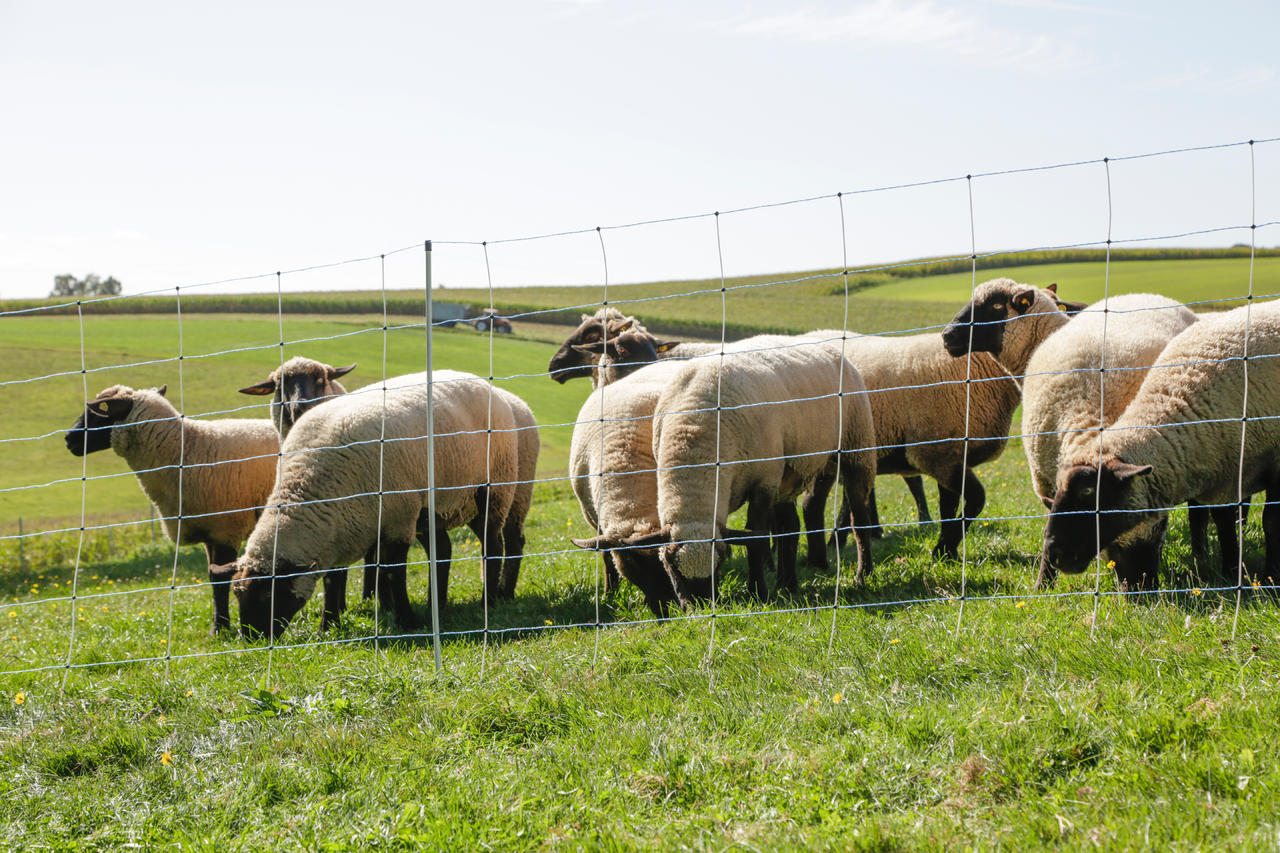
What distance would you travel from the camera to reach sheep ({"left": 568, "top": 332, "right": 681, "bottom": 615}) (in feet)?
23.5

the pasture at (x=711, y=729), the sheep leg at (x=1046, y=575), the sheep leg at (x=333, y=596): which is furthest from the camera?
the sheep leg at (x=333, y=596)

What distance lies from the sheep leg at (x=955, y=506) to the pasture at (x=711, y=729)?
0.72 meters

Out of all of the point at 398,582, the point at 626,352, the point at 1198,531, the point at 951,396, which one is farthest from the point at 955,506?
the point at 398,582

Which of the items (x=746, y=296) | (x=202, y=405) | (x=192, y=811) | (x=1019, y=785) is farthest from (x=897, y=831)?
(x=746, y=296)

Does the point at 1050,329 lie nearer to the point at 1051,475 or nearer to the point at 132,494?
the point at 1051,475

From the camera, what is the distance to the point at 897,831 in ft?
10.5

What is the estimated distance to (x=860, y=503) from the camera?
Result: 8430 millimetres

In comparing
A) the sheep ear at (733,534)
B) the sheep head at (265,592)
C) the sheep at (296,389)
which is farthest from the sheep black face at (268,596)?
the sheep ear at (733,534)

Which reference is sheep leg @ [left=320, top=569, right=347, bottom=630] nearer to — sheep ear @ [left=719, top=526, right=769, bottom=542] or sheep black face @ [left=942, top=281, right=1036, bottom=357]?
sheep ear @ [left=719, top=526, right=769, bottom=542]

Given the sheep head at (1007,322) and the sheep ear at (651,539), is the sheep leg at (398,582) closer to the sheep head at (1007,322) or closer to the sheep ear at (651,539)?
the sheep ear at (651,539)

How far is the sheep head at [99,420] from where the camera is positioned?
986 cm

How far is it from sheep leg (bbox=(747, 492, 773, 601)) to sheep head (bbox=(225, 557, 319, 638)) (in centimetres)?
342

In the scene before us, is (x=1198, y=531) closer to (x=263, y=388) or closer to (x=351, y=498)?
(x=351, y=498)

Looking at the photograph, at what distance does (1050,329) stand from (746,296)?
66784 mm
